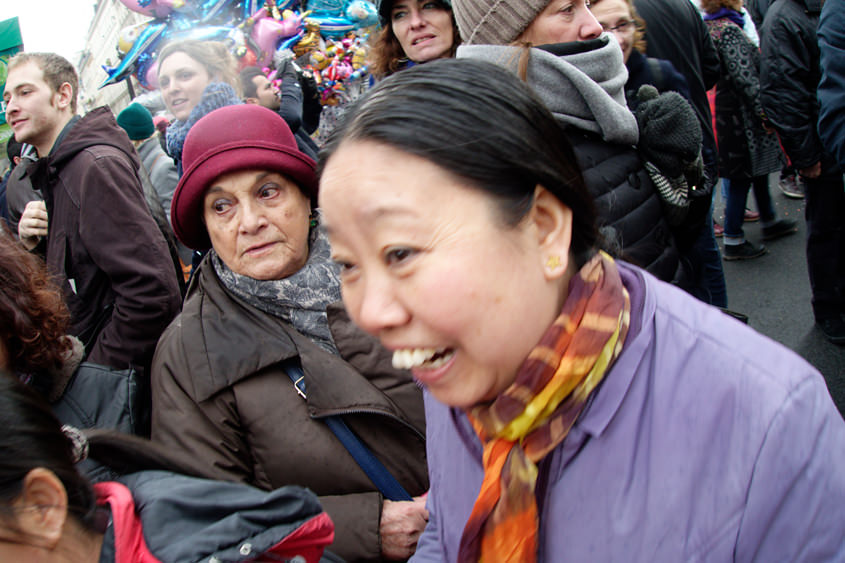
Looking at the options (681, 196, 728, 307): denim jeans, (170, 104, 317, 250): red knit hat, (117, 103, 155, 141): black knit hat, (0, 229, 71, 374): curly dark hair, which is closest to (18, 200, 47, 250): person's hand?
(0, 229, 71, 374): curly dark hair

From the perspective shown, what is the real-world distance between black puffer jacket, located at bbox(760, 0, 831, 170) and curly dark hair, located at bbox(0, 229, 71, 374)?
11.8ft

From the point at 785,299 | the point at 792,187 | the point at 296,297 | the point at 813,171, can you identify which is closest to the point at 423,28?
the point at 296,297

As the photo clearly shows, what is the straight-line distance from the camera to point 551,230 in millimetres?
924

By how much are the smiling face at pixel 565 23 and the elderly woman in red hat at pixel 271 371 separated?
0.91 m

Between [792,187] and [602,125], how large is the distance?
5030mm

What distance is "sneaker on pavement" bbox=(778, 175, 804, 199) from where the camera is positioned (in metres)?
5.58

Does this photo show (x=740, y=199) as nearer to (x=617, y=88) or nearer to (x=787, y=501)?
(x=617, y=88)

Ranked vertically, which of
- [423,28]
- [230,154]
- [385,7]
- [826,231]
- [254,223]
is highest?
[385,7]

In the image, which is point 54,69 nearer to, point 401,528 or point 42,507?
point 42,507

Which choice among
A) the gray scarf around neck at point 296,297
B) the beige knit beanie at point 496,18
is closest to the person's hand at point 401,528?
the gray scarf around neck at point 296,297

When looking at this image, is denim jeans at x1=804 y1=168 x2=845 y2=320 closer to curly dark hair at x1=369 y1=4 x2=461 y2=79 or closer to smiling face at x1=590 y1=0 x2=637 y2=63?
smiling face at x1=590 y1=0 x2=637 y2=63

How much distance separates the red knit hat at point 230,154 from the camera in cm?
189

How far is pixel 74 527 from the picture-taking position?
115cm

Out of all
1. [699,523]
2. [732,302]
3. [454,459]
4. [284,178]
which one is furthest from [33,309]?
[732,302]
